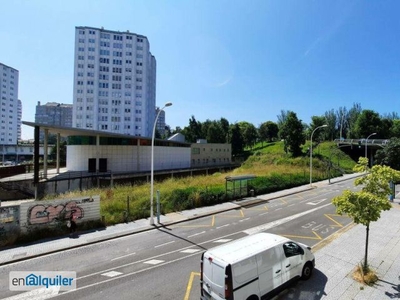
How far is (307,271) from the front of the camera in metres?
9.90

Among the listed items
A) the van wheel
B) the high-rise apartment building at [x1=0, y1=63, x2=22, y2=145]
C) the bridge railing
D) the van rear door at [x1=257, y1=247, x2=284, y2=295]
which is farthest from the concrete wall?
the high-rise apartment building at [x1=0, y1=63, x2=22, y2=145]

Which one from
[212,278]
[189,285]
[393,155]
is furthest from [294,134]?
[212,278]

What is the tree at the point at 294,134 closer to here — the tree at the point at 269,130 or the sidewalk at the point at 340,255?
the tree at the point at 269,130

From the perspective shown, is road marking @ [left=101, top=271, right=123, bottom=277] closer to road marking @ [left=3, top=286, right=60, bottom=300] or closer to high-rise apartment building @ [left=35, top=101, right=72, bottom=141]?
road marking @ [left=3, top=286, right=60, bottom=300]

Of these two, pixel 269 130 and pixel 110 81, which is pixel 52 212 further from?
pixel 269 130

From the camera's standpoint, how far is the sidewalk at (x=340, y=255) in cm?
890

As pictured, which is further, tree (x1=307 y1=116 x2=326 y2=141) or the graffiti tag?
tree (x1=307 y1=116 x2=326 y2=141)

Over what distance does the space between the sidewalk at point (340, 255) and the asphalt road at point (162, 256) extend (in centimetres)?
83

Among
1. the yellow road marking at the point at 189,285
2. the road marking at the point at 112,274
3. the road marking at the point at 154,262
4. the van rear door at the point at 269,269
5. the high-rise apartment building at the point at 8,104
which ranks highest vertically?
the high-rise apartment building at the point at 8,104

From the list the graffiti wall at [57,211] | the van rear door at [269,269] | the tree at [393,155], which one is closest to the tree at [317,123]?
the tree at [393,155]

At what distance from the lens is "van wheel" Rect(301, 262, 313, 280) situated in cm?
975

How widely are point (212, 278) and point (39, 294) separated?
6.88 meters

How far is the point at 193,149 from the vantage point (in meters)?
66.5

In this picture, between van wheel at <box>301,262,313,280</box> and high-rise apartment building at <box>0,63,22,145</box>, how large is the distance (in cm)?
15239
